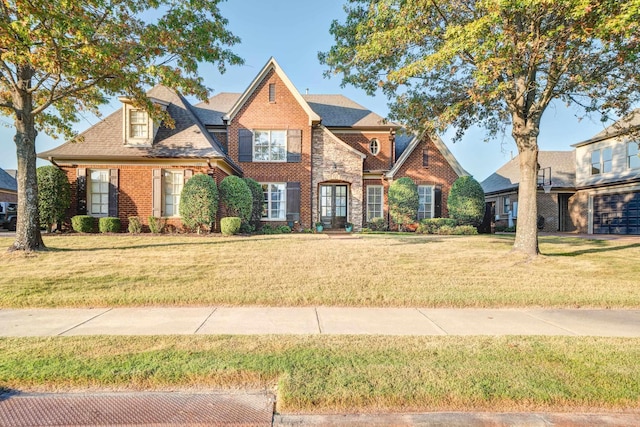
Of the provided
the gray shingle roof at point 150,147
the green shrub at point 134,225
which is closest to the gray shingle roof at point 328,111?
the gray shingle roof at point 150,147

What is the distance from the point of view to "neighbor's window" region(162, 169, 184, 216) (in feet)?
48.7

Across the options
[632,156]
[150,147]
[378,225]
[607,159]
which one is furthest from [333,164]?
[607,159]

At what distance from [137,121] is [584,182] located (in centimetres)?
2723

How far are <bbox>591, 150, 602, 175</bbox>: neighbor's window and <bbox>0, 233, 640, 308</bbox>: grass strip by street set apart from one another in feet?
46.0

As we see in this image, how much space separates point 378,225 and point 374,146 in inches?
194

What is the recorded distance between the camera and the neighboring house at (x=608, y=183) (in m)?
19.8

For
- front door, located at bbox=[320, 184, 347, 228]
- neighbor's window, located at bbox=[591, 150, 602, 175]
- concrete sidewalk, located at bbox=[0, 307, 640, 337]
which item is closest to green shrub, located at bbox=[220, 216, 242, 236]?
front door, located at bbox=[320, 184, 347, 228]

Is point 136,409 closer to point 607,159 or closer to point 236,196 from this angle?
point 236,196

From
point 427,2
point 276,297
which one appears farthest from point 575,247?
point 276,297

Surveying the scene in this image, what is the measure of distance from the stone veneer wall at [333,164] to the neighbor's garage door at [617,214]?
1584 centimetres

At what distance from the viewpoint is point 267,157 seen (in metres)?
18.2

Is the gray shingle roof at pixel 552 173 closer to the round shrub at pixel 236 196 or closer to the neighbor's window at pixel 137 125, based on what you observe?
the round shrub at pixel 236 196

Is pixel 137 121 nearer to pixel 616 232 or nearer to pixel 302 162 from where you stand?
pixel 302 162

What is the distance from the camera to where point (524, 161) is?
33.5ft
